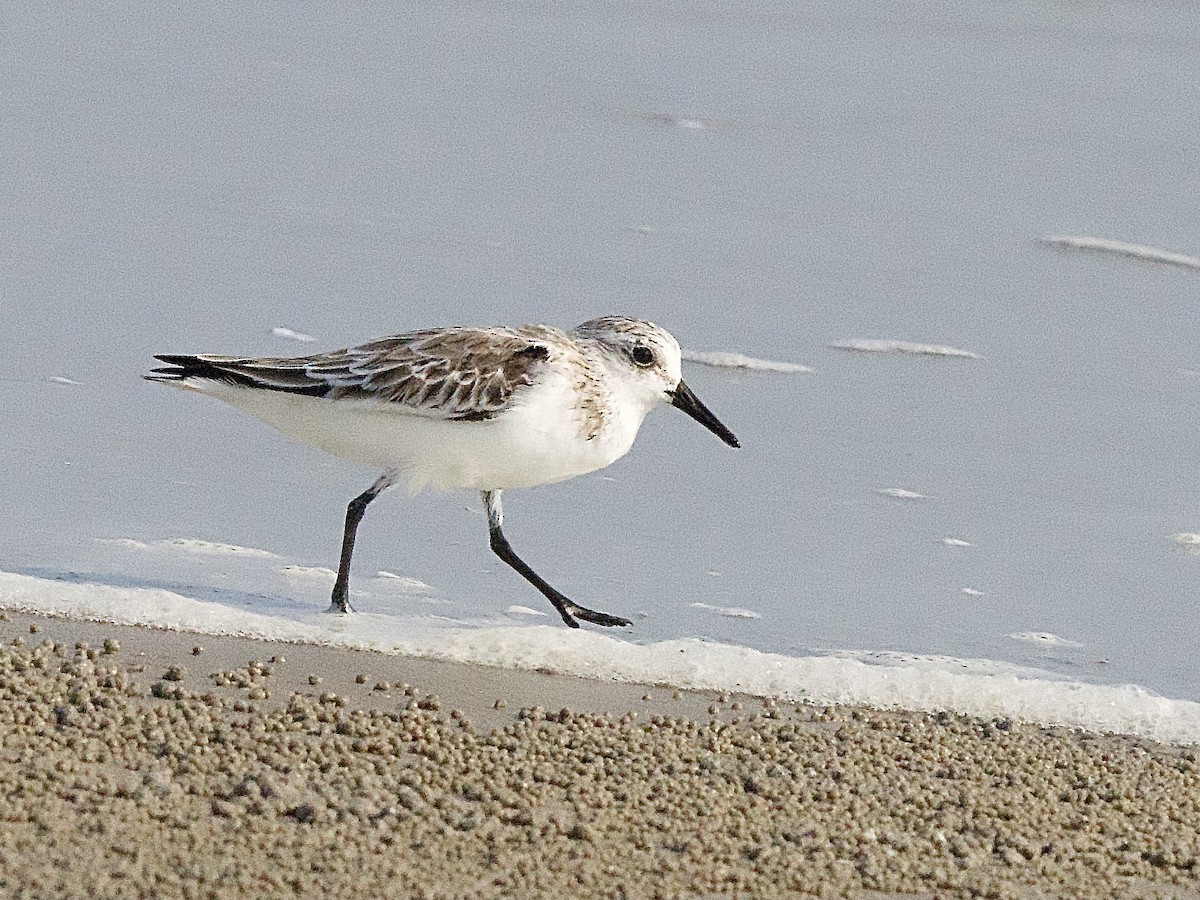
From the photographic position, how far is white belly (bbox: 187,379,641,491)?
564 cm

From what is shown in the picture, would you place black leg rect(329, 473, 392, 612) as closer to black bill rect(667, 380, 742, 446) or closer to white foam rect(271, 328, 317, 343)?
black bill rect(667, 380, 742, 446)

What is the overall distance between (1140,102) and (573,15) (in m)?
4.49

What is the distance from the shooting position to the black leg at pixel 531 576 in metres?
5.41

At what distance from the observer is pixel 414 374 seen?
567 centimetres

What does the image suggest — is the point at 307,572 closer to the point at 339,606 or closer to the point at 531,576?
the point at 339,606

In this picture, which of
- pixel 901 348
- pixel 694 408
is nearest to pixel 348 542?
pixel 694 408

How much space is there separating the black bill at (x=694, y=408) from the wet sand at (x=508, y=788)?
4.47 ft

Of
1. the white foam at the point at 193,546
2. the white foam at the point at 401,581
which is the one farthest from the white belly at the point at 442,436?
the white foam at the point at 193,546

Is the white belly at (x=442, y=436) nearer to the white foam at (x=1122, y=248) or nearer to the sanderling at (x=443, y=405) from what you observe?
the sanderling at (x=443, y=405)

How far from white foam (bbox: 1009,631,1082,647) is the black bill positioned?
1170 millimetres

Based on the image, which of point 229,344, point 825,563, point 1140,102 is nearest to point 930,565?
point 825,563

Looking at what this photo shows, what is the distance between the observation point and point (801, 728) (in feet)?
15.3

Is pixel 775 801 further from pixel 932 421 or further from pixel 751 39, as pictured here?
pixel 751 39

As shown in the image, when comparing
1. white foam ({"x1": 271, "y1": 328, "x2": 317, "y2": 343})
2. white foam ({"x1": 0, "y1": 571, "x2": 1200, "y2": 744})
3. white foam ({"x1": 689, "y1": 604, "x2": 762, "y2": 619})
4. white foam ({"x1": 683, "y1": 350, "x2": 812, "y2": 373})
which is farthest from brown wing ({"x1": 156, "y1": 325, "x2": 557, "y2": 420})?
white foam ({"x1": 683, "y1": 350, "x2": 812, "y2": 373})
